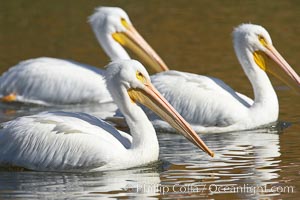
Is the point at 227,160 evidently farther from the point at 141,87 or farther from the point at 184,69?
the point at 184,69

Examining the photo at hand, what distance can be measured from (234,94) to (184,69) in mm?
3458

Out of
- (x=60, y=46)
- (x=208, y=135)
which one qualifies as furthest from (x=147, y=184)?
(x=60, y=46)

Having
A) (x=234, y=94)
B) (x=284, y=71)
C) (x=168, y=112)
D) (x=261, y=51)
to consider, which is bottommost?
(x=168, y=112)

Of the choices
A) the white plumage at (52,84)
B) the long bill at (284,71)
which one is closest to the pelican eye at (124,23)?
the white plumage at (52,84)

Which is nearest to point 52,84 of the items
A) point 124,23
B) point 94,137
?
point 124,23

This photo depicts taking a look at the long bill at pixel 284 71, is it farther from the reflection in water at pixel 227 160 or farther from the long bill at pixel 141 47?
the long bill at pixel 141 47

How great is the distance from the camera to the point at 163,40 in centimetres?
1769

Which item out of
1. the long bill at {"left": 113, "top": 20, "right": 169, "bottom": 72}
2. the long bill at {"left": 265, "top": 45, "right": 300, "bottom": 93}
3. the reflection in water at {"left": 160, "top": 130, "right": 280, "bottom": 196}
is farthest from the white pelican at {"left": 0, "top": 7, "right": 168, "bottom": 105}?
the reflection in water at {"left": 160, "top": 130, "right": 280, "bottom": 196}

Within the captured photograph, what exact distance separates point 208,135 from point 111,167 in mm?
2220

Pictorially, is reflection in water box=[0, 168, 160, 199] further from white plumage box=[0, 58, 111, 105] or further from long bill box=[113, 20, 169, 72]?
long bill box=[113, 20, 169, 72]

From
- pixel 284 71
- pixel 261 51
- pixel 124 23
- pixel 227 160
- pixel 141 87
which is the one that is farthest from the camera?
pixel 124 23

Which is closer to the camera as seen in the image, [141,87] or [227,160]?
[141,87]

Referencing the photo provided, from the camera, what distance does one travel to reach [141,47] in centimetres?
1400

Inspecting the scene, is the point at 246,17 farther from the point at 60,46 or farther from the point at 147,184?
the point at 147,184
